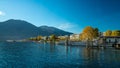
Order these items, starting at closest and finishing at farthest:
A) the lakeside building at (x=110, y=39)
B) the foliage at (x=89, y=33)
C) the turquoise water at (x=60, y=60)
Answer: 1. the turquoise water at (x=60, y=60)
2. the lakeside building at (x=110, y=39)
3. the foliage at (x=89, y=33)

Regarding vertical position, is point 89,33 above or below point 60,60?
above

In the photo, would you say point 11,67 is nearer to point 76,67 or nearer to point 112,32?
point 76,67

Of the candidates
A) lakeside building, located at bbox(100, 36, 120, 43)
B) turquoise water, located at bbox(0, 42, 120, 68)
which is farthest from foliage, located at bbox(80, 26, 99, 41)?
turquoise water, located at bbox(0, 42, 120, 68)

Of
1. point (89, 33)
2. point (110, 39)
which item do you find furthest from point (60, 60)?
point (89, 33)

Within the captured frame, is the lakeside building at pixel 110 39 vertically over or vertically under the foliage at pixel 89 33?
under

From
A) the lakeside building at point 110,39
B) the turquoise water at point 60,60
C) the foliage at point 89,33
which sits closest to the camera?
the turquoise water at point 60,60

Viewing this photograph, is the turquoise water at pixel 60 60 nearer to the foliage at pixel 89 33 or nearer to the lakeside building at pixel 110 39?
the lakeside building at pixel 110 39

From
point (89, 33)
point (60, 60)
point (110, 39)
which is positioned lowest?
point (60, 60)

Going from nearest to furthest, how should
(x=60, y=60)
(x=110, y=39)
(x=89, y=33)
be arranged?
(x=60, y=60), (x=110, y=39), (x=89, y=33)

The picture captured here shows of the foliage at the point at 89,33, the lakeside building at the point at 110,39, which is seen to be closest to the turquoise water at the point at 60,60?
the lakeside building at the point at 110,39

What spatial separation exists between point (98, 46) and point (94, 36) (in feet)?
125

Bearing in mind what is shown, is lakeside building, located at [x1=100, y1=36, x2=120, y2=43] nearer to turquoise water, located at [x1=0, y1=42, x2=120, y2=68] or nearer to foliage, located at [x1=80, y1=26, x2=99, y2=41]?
foliage, located at [x1=80, y1=26, x2=99, y2=41]

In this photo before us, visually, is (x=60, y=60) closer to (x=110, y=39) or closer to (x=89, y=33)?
(x=110, y=39)

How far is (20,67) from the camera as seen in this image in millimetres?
45188
